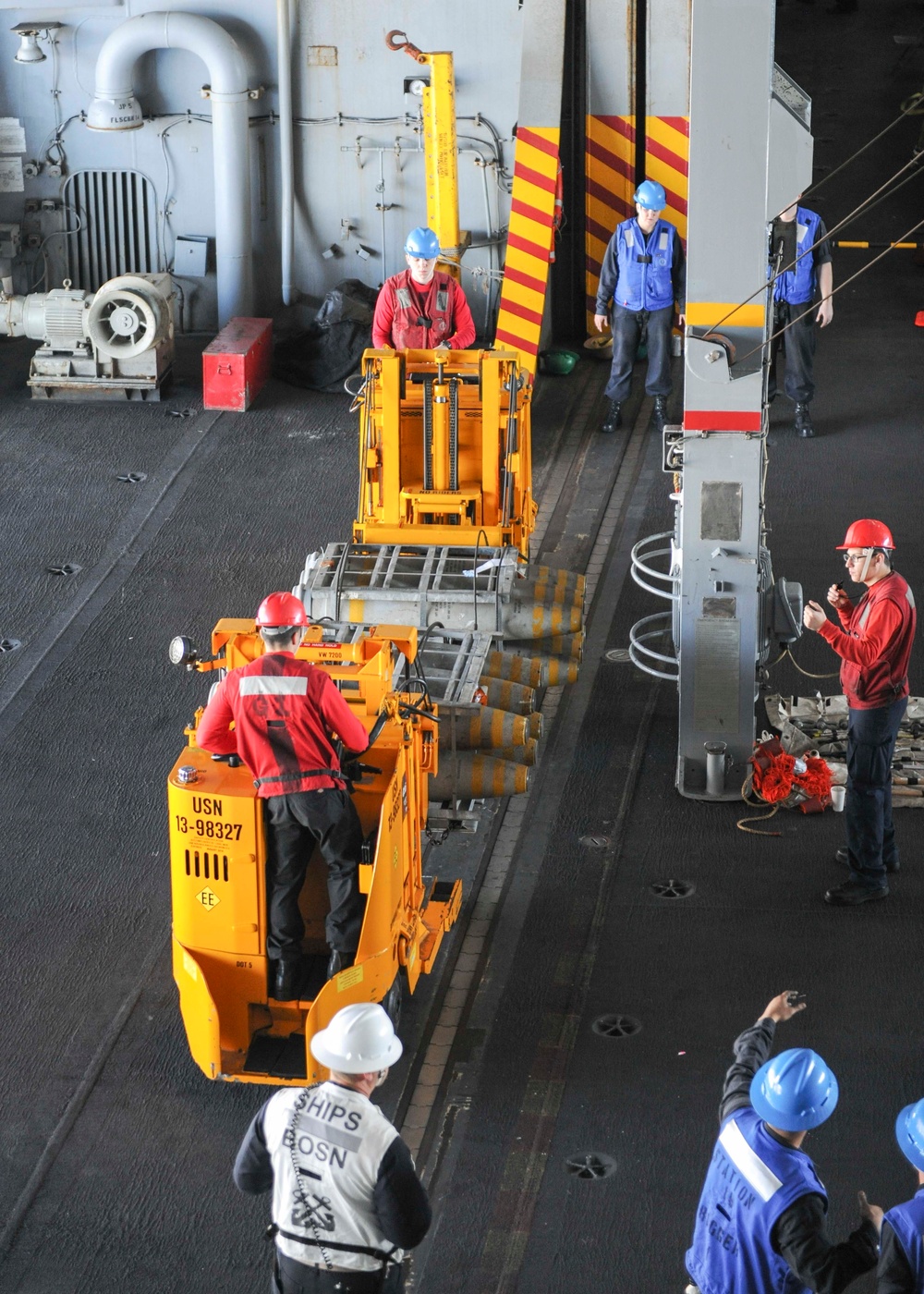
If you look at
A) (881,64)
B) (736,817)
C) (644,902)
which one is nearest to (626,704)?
(736,817)

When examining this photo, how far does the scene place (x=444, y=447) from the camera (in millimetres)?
9398

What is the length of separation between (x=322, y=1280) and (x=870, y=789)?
11.7ft

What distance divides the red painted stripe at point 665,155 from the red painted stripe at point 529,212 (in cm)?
118

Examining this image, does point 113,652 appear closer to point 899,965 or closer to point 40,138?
point 899,965

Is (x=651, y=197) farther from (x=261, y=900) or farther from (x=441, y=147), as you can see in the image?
(x=261, y=900)

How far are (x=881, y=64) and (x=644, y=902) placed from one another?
651 inches

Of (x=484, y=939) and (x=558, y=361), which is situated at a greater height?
(x=558, y=361)

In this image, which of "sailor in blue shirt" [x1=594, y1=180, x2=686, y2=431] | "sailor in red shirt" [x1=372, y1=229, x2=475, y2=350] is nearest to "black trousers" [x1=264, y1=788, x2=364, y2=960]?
"sailor in red shirt" [x1=372, y1=229, x2=475, y2=350]

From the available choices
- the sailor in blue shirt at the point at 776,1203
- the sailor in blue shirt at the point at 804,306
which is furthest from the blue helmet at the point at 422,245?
the sailor in blue shirt at the point at 776,1203

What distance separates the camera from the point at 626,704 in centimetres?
902

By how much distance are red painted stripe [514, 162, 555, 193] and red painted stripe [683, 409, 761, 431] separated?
17.1ft

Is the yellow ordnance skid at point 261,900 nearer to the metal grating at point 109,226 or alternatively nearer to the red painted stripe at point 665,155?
the red painted stripe at point 665,155

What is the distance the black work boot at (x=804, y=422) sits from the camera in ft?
39.4

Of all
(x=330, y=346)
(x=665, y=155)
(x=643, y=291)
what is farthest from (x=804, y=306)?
(x=330, y=346)
